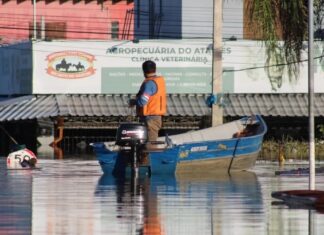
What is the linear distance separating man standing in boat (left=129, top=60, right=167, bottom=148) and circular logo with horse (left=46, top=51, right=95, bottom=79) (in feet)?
97.7

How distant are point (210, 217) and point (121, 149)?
34.7ft

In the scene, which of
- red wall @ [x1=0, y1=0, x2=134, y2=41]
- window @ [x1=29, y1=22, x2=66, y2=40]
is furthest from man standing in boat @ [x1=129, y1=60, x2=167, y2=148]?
red wall @ [x1=0, y1=0, x2=134, y2=41]

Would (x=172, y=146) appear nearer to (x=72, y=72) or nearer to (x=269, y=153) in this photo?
(x=269, y=153)

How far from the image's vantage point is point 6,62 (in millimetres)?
60125

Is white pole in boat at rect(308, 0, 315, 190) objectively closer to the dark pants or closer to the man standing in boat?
the man standing in boat

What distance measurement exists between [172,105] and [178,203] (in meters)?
37.1

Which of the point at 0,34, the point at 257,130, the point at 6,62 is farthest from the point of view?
the point at 0,34

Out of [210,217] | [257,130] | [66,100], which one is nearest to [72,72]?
[66,100]

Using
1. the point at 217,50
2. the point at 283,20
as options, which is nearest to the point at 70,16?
the point at 217,50

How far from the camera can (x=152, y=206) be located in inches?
712

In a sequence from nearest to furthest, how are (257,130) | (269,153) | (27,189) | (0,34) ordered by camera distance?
(27,189) < (257,130) < (269,153) < (0,34)

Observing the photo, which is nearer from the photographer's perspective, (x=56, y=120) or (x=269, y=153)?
(x=269, y=153)

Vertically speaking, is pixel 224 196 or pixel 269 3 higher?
pixel 269 3

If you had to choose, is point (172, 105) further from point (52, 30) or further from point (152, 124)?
point (152, 124)
